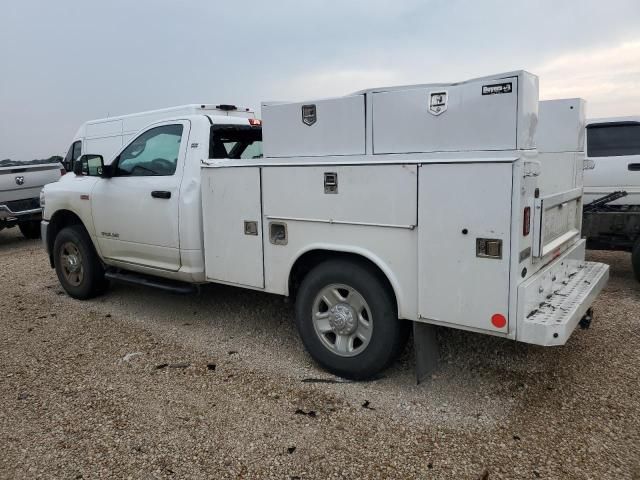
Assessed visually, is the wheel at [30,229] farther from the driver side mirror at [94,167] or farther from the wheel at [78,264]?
the driver side mirror at [94,167]

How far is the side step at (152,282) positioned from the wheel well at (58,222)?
956 mm

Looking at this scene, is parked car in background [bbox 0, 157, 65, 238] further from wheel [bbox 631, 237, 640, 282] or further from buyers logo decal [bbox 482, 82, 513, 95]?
wheel [bbox 631, 237, 640, 282]

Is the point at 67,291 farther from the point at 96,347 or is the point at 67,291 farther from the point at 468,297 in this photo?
the point at 468,297

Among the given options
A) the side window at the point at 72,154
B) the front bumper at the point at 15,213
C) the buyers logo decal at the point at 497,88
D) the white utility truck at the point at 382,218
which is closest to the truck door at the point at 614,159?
the white utility truck at the point at 382,218

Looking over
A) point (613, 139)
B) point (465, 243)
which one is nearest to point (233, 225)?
point (465, 243)

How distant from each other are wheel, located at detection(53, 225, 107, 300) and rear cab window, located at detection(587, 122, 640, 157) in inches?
254

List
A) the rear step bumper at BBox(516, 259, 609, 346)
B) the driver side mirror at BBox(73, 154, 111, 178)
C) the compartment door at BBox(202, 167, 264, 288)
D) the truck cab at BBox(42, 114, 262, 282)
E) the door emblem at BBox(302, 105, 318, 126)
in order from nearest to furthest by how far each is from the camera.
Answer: the rear step bumper at BBox(516, 259, 609, 346) → the door emblem at BBox(302, 105, 318, 126) → the compartment door at BBox(202, 167, 264, 288) → the truck cab at BBox(42, 114, 262, 282) → the driver side mirror at BBox(73, 154, 111, 178)

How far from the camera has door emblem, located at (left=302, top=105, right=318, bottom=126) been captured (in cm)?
437

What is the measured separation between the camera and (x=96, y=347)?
5.16 meters

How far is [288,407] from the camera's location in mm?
3887

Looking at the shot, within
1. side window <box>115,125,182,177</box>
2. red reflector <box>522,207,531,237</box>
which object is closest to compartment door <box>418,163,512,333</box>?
red reflector <box>522,207,531,237</box>

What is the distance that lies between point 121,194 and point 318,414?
10.9 ft

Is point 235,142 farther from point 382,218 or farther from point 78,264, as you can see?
point 78,264

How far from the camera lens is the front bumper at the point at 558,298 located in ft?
10.9
